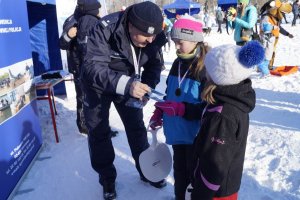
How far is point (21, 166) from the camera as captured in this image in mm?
3223

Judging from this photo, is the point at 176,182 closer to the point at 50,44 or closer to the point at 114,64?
the point at 114,64

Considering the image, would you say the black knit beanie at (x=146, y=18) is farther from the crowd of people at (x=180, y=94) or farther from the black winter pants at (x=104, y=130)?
the black winter pants at (x=104, y=130)

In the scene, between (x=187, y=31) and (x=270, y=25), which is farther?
(x=270, y=25)

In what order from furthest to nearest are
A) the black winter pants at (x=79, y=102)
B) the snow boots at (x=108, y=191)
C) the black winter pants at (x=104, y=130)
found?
the black winter pants at (x=79, y=102) → the snow boots at (x=108, y=191) → the black winter pants at (x=104, y=130)

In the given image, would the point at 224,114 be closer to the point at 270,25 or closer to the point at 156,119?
the point at 156,119

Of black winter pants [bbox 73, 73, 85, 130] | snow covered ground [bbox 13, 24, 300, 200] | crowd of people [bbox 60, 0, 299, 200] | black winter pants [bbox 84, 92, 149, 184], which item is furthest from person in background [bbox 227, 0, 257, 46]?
black winter pants [bbox 84, 92, 149, 184]

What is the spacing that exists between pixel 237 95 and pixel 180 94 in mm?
634

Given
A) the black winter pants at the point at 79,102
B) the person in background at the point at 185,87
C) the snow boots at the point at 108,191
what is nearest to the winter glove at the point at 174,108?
the person in background at the point at 185,87

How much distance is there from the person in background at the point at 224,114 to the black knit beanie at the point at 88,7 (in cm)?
242

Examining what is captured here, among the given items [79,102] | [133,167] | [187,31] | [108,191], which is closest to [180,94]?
[187,31]

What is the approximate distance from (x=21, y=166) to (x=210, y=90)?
2.46m

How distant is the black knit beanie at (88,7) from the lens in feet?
12.0

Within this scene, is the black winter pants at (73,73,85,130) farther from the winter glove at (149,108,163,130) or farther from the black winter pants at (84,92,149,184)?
the winter glove at (149,108,163,130)

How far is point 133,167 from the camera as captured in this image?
3428 mm
